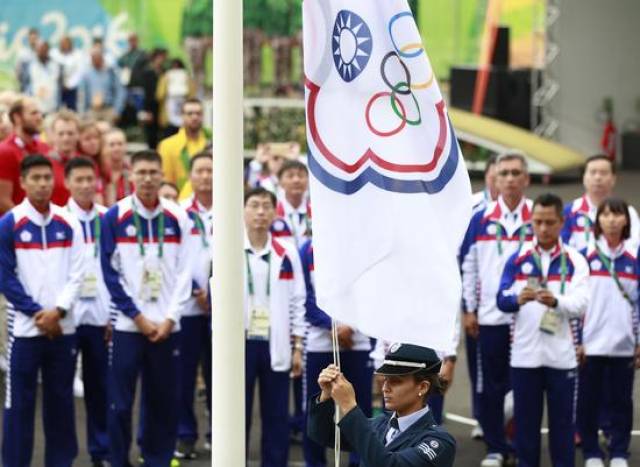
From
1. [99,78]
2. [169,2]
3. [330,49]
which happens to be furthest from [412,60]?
[169,2]

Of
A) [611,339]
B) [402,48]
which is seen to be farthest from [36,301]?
[402,48]

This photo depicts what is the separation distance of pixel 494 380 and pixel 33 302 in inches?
125

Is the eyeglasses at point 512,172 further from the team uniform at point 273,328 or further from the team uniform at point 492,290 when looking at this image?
the team uniform at point 273,328

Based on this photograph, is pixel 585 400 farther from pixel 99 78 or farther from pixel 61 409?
pixel 99 78

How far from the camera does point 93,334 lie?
1133cm

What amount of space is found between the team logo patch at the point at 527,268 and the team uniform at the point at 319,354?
1065 mm

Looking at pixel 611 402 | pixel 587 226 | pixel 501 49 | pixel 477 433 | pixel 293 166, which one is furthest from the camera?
pixel 501 49

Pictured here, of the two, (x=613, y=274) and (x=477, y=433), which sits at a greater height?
(x=613, y=274)

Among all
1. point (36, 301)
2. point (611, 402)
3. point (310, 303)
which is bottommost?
point (611, 402)

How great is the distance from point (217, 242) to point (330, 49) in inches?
39.5

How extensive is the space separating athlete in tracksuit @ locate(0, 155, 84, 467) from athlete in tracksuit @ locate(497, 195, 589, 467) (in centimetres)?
263

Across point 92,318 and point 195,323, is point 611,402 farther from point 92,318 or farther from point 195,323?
point 92,318

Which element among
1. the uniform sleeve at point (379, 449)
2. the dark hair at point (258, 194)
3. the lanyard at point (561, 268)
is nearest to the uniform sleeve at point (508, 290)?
the lanyard at point (561, 268)

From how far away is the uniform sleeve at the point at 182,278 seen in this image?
34.5 ft
